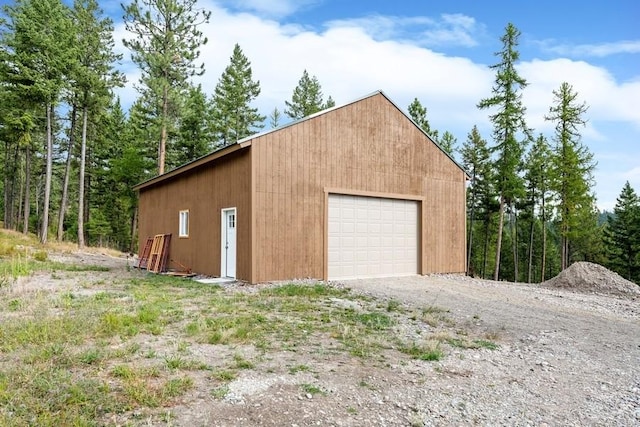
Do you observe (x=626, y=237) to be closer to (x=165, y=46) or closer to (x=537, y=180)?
(x=537, y=180)

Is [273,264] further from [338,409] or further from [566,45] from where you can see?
[566,45]

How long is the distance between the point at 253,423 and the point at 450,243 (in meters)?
11.5

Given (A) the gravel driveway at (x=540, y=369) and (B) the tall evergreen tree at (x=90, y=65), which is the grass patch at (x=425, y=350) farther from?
(B) the tall evergreen tree at (x=90, y=65)

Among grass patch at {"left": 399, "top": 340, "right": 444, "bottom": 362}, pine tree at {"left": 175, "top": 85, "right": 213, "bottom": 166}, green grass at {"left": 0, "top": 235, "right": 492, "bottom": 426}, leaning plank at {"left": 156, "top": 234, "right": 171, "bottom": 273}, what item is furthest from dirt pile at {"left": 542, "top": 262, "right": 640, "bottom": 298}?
pine tree at {"left": 175, "top": 85, "right": 213, "bottom": 166}

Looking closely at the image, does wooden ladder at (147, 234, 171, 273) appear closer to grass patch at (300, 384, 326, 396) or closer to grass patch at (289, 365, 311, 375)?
grass patch at (289, 365, 311, 375)

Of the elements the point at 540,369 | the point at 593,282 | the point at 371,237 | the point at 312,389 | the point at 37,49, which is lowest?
the point at 540,369

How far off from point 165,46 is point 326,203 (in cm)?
1485

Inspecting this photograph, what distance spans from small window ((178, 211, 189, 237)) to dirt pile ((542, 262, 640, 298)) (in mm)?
11128

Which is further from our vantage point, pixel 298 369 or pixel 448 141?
pixel 448 141

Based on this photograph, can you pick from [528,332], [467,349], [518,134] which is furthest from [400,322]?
[518,134]

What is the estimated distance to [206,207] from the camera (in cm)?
1167

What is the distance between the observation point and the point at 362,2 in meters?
12.1

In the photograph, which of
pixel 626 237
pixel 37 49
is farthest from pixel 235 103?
pixel 626 237

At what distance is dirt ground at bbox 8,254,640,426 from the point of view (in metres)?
3.03
